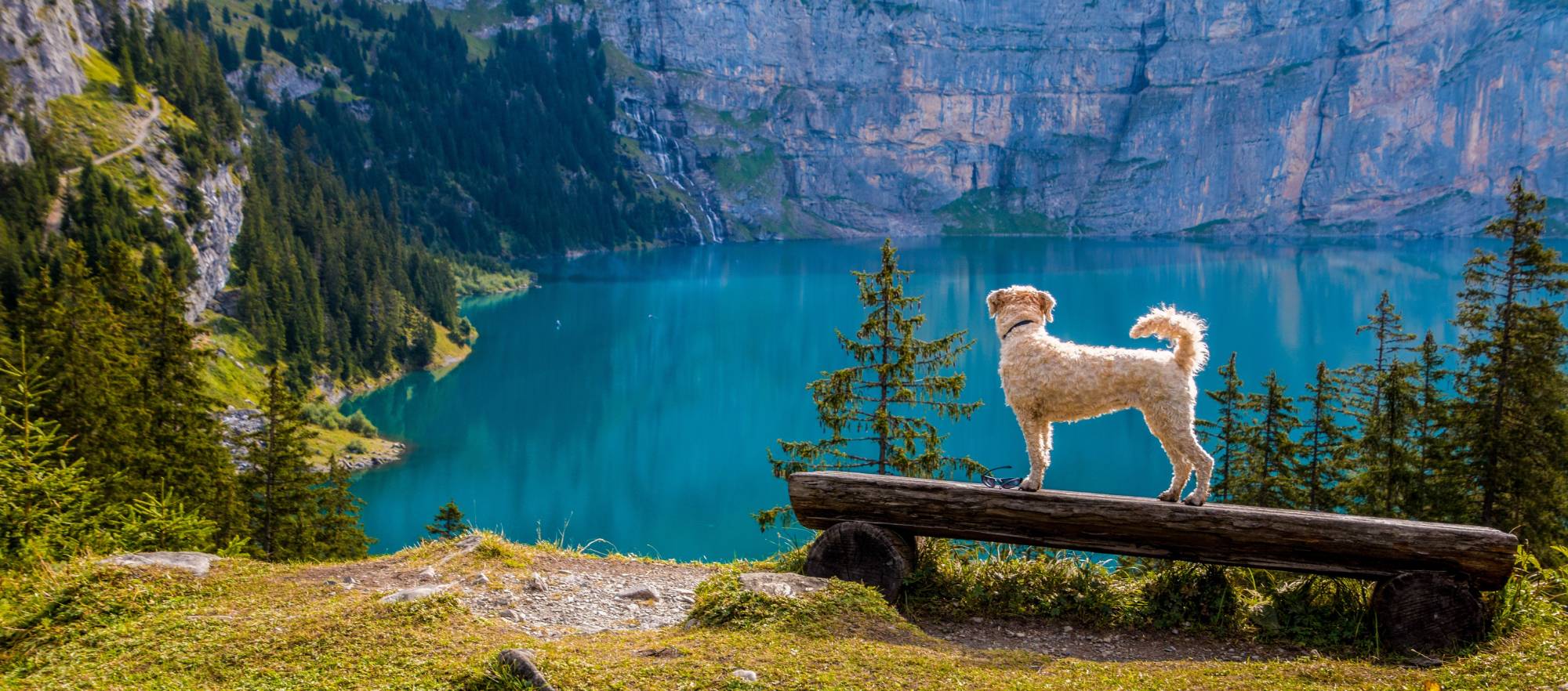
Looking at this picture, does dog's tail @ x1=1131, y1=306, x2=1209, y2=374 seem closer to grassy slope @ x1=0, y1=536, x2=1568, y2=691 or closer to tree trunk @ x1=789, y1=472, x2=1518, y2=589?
tree trunk @ x1=789, y1=472, x2=1518, y2=589

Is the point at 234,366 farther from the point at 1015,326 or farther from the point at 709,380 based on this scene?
the point at 1015,326

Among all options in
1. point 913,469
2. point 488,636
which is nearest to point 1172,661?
point 488,636

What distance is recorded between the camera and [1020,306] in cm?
875

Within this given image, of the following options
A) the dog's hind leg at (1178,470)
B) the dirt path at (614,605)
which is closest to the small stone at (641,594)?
Result: the dirt path at (614,605)

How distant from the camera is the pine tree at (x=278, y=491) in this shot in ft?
80.3

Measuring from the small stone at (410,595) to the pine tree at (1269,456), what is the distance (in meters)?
21.2

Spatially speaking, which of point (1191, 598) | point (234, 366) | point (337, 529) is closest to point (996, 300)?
point (1191, 598)

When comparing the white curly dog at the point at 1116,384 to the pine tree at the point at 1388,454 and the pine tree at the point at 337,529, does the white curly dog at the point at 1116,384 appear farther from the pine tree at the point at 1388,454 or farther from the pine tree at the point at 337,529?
the pine tree at the point at 337,529

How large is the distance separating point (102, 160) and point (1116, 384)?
209 feet

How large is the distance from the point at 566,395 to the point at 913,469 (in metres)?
56.8

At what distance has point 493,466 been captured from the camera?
175 ft

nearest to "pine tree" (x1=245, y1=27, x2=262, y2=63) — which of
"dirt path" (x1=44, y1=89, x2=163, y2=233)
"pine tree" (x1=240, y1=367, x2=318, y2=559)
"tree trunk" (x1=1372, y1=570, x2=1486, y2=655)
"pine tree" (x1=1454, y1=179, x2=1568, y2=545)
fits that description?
"dirt path" (x1=44, y1=89, x2=163, y2=233)

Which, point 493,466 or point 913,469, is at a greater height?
point 913,469

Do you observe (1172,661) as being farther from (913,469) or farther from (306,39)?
(306,39)
